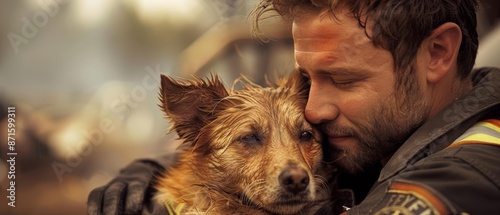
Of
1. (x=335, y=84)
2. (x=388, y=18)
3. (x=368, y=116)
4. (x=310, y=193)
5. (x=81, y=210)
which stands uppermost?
(x=388, y=18)

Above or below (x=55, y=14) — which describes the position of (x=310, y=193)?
below

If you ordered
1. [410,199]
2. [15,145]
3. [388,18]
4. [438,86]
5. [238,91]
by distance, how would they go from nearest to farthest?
[410,199], [388,18], [438,86], [238,91], [15,145]

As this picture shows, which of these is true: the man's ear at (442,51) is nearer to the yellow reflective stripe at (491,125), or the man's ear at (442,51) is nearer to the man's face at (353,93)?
the man's face at (353,93)

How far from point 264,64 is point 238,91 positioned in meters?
0.63

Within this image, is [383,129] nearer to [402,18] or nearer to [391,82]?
[391,82]

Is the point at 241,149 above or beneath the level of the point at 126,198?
above

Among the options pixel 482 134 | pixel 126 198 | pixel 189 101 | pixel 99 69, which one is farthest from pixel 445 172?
pixel 99 69

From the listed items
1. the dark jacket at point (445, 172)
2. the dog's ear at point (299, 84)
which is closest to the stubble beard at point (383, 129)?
the dark jacket at point (445, 172)

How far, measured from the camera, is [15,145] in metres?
2.45

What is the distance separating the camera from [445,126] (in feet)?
6.04

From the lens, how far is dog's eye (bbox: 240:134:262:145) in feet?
6.81

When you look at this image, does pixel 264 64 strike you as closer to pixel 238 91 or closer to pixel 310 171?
pixel 238 91

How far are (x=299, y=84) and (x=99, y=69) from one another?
1215 mm

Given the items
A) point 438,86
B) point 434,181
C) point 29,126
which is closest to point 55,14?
point 29,126
